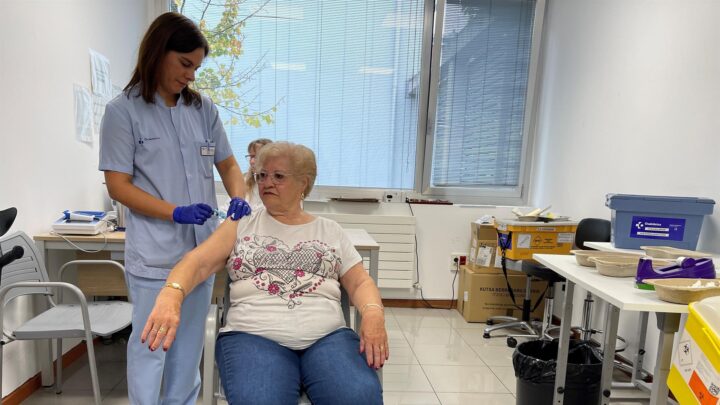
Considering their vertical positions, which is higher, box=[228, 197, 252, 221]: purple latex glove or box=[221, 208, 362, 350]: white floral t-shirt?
box=[228, 197, 252, 221]: purple latex glove

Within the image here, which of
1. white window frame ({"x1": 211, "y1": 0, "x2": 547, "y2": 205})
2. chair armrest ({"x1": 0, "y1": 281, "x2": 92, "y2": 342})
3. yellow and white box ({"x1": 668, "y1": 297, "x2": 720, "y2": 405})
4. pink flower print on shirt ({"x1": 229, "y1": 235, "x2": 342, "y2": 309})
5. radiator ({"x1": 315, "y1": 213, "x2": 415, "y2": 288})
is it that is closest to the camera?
yellow and white box ({"x1": 668, "y1": 297, "x2": 720, "y2": 405})

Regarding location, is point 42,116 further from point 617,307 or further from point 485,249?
point 485,249

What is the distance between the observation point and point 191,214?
140 centimetres

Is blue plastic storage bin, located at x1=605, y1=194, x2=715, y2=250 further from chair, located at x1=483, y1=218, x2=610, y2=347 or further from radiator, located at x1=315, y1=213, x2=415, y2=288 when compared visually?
radiator, located at x1=315, y1=213, x2=415, y2=288

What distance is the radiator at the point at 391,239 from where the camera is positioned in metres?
3.73

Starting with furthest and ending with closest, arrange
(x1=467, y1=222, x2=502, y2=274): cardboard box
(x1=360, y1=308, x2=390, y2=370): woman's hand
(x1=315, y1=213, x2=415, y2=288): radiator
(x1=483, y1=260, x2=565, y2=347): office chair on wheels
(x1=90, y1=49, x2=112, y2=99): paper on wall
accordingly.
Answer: (x1=315, y1=213, x2=415, y2=288): radiator → (x1=467, y1=222, x2=502, y2=274): cardboard box → (x1=483, y1=260, x2=565, y2=347): office chair on wheels → (x1=90, y1=49, x2=112, y2=99): paper on wall → (x1=360, y1=308, x2=390, y2=370): woman's hand

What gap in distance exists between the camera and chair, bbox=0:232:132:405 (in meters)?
1.78

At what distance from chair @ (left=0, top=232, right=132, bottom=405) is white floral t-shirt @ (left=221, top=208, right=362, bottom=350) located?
797 mm

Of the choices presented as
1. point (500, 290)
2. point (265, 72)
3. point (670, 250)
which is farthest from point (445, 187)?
point (670, 250)

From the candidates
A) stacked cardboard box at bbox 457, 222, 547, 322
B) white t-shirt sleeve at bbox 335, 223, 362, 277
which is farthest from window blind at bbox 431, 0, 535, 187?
white t-shirt sleeve at bbox 335, 223, 362, 277

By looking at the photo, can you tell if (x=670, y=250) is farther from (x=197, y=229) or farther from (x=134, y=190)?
(x=134, y=190)

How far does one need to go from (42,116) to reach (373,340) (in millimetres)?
1999

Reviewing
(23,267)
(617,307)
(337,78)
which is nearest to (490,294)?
(617,307)

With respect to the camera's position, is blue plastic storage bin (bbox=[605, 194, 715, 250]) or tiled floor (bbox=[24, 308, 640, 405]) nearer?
blue plastic storage bin (bbox=[605, 194, 715, 250])
